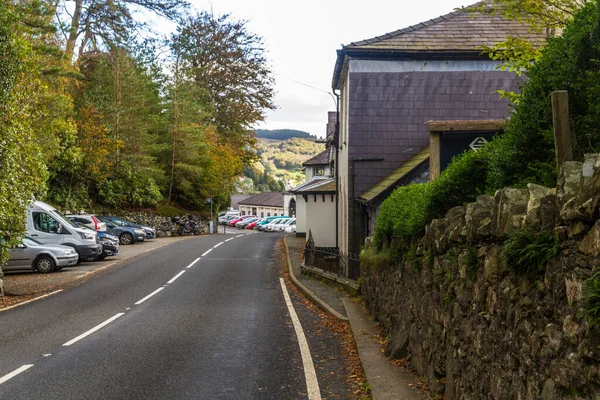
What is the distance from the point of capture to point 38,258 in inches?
886

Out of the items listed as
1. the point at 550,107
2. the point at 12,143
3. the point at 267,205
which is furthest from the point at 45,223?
the point at 267,205

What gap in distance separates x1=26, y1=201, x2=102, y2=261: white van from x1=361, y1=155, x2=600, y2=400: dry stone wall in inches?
791

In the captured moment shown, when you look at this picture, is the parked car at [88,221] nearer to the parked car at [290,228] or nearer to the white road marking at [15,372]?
the white road marking at [15,372]

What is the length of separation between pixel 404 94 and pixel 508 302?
16773mm

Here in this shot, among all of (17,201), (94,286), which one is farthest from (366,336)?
(94,286)

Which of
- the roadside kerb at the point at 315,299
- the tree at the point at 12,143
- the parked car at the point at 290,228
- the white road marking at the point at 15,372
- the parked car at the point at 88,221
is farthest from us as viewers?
the parked car at the point at 290,228

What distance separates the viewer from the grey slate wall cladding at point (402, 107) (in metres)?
20.6

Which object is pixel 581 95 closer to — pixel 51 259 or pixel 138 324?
pixel 138 324

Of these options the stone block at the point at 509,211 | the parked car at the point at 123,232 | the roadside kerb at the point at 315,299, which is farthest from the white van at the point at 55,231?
the stone block at the point at 509,211

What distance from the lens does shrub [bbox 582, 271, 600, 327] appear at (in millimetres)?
3064

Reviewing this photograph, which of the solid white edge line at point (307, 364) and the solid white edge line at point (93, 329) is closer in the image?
the solid white edge line at point (307, 364)

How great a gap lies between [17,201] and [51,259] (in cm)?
698

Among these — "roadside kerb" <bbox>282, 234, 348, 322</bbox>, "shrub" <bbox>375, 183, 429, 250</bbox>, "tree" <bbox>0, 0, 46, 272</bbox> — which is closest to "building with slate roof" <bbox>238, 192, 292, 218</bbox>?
"roadside kerb" <bbox>282, 234, 348, 322</bbox>

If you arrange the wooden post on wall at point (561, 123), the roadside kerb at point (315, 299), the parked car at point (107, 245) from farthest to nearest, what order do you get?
the parked car at point (107, 245), the roadside kerb at point (315, 299), the wooden post on wall at point (561, 123)
